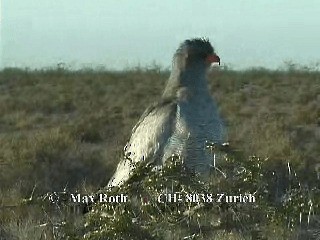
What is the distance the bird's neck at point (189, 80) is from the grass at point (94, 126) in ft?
3.42

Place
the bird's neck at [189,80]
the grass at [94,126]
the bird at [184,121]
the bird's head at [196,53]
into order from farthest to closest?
the grass at [94,126] → the bird's head at [196,53] → the bird's neck at [189,80] → the bird at [184,121]

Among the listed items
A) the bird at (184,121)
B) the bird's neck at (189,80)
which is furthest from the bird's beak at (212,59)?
the bird's neck at (189,80)

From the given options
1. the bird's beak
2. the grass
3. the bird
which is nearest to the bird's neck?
the bird

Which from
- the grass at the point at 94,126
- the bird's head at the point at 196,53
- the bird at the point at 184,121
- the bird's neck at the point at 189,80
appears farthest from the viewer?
the grass at the point at 94,126

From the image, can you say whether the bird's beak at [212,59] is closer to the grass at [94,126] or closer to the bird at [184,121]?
the bird at [184,121]

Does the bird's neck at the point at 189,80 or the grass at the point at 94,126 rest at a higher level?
the bird's neck at the point at 189,80

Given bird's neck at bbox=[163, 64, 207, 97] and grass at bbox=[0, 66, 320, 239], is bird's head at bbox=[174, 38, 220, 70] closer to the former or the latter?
bird's neck at bbox=[163, 64, 207, 97]

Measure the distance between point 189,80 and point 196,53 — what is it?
40 cm

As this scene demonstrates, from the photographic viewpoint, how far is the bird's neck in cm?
681

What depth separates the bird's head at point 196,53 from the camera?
7.11 m

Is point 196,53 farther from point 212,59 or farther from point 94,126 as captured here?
point 94,126

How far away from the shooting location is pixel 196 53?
718cm

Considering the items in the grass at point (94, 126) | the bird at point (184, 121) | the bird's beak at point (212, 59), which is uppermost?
the bird's beak at point (212, 59)

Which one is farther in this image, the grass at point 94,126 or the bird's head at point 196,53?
the grass at point 94,126
